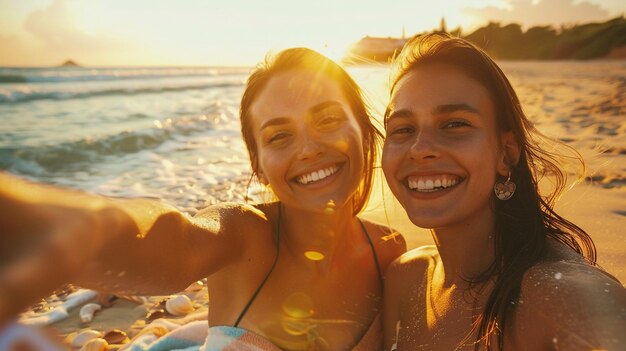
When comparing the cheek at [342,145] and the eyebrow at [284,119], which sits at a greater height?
the eyebrow at [284,119]

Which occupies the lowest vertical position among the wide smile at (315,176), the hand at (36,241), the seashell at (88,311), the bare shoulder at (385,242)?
the seashell at (88,311)

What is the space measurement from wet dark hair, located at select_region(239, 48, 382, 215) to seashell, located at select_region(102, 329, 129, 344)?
6.22 feet

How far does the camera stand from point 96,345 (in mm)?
3555

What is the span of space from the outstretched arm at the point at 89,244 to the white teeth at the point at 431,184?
1.13 m

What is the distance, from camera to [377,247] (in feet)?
10.7

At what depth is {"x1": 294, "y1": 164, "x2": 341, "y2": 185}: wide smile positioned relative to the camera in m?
2.80

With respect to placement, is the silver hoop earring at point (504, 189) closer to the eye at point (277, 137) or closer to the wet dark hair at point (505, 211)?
the wet dark hair at point (505, 211)

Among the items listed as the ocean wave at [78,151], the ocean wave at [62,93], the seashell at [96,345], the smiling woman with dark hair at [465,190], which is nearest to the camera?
the smiling woman with dark hair at [465,190]

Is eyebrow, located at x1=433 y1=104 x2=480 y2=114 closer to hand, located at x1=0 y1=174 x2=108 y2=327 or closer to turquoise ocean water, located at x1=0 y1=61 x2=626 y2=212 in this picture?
turquoise ocean water, located at x1=0 y1=61 x2=626 y2=212

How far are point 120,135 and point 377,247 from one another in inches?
384

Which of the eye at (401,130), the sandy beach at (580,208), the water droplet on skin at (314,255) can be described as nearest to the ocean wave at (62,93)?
the sandy beach at (580,208)

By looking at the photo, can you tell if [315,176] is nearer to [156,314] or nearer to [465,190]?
[465,190]

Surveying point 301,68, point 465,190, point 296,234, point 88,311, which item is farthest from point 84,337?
point 465,190

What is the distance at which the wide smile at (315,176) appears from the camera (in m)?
2.80
